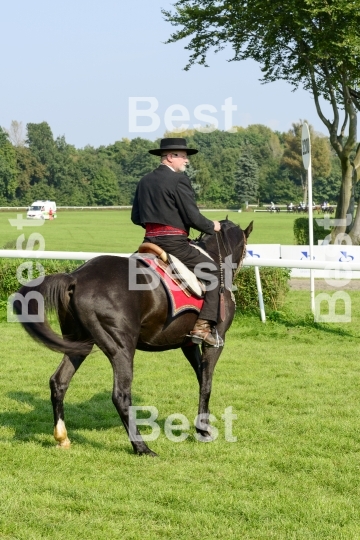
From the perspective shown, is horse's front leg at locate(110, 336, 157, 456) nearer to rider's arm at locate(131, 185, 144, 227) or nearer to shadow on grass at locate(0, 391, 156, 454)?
shadow on grass at locate(0, 391, 156, 454)

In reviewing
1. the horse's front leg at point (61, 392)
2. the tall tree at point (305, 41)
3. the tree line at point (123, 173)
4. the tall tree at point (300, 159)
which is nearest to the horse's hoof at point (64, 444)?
the horse's front leg at point (61, 392)

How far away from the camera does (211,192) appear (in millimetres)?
102875

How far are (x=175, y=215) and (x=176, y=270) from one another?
521mm

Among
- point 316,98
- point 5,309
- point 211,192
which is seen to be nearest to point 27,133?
point 211,192

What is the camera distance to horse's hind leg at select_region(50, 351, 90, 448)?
6.46 m

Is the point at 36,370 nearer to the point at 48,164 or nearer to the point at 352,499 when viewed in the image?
the point at 352,499

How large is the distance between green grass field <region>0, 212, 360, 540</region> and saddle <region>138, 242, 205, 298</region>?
135 centimetres

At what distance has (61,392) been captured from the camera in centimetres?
670

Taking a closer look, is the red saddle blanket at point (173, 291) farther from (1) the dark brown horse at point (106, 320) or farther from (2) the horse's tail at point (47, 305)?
(2) the horse's tail at point (47, 305)

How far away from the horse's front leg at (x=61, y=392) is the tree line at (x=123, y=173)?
87.1 metres

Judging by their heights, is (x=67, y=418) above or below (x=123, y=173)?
below

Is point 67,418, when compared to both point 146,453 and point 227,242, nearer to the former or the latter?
point 146,453

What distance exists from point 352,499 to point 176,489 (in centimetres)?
120

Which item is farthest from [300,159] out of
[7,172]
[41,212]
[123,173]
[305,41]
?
[305,41]
